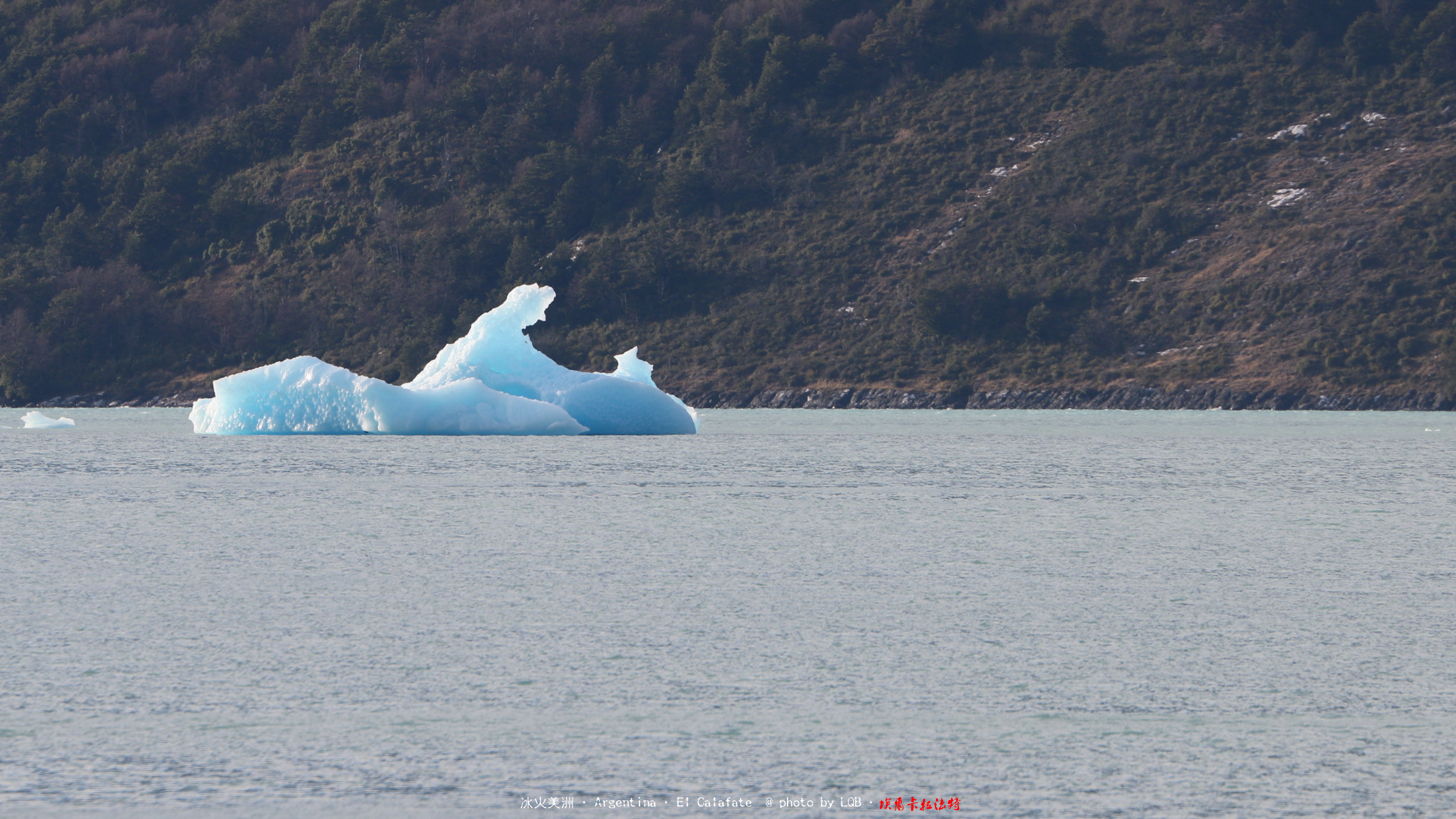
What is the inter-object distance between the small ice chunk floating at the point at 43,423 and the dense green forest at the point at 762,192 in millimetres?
28386

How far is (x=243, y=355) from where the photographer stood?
254 ft

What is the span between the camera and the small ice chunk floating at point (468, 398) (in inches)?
1431

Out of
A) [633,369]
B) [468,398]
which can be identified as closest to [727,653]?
[468,398]

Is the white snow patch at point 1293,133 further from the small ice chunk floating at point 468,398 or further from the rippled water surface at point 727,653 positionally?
the rippled water surface at point 727,653

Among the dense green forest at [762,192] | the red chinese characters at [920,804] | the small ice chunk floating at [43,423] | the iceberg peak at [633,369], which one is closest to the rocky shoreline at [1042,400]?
the dense green forest at [762,192]

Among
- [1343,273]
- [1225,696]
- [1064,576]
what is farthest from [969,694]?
[1343,273]

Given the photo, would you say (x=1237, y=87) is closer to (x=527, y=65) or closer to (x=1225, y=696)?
(x=527, y=65)

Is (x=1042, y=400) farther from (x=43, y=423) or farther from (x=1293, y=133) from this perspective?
(x=43, y=423)

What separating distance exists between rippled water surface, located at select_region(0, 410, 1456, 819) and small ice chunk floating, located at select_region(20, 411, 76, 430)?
86.2ft

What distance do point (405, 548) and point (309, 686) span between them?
642 cm

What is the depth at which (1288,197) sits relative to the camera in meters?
70.4

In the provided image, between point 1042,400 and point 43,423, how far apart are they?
38.2 m

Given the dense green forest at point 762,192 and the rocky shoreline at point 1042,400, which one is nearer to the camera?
the rocky shoreline at point 1042,400

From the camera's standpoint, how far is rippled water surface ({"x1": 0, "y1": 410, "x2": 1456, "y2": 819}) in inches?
248
